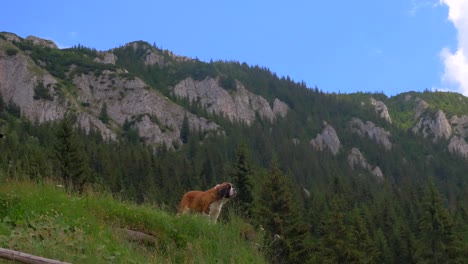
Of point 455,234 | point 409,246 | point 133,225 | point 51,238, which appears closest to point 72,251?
Answer: point 51,238

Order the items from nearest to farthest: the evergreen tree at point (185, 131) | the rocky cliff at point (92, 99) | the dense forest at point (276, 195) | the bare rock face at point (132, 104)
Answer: the dense forest at point (276, 195) → the rocky cliff at point (92, 99) → the bare rock face at point (132, 104) → the evergreen tree at point (185, 131)

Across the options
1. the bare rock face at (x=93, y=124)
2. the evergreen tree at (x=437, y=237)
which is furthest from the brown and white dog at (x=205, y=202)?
the bare rock face at (x=93, y=124)

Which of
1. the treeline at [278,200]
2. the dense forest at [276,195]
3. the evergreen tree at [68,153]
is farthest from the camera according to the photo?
the evergreen tree at [68,153]

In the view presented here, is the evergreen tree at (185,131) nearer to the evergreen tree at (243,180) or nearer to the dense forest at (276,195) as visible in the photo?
the dense forest at (276,195)

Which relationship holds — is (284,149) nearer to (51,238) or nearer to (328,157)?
(328,157)

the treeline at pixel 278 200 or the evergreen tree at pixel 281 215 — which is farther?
the evergreen tree at pixel 281 215

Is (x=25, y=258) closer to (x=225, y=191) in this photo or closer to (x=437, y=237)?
(x=225, y=191)

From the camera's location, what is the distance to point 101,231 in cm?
907

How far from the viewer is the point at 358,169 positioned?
655 ft

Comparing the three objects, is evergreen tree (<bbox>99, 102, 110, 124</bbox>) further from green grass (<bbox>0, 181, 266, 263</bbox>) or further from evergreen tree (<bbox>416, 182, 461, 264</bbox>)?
green grass (<bbox>0, 181, 266, 263</bbox>)

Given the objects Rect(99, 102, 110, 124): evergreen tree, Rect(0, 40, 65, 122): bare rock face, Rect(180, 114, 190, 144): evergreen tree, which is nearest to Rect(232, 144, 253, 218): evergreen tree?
Rect(0, 40, 65, 122): bare rock face

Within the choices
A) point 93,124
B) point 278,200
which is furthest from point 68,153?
point 93,124

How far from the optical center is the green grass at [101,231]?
788cm

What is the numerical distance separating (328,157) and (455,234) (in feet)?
492
